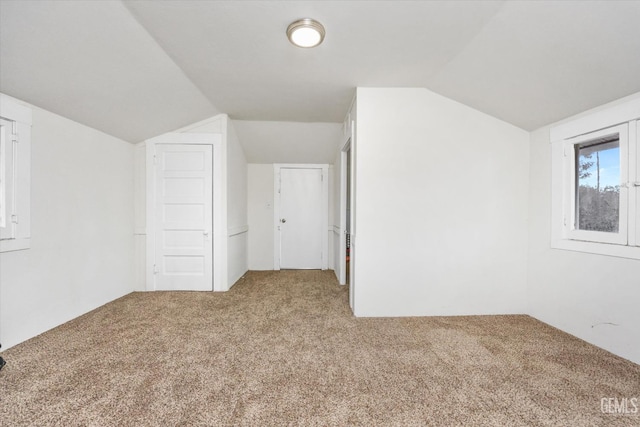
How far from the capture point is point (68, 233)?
2.72 meters

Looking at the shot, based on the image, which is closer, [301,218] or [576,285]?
[576,285]

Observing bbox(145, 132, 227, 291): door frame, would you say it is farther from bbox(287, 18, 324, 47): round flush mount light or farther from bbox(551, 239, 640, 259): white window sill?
bbox(551, 239, 640, 259): white window sill

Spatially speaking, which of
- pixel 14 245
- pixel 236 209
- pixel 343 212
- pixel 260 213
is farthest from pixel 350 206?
pixel 14 245

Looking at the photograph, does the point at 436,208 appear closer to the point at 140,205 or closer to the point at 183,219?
the point at 183,219

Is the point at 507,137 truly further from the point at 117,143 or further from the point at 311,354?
the point at 117,143

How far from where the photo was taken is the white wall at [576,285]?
6.72 ft

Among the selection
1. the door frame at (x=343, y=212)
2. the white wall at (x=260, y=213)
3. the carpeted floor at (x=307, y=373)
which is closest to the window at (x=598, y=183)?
the carpeted floor at (x=307, y=373)

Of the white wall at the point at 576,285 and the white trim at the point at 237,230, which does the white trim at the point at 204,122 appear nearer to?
the white trim at the point at 237,230

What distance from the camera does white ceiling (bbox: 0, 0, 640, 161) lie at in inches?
68.6

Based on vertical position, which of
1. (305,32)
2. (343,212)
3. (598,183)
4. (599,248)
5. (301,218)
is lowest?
(599,248)

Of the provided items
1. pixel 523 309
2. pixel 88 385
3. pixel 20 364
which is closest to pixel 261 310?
pixel 88 385

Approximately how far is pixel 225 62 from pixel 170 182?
1961 millimetres

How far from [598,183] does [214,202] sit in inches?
159

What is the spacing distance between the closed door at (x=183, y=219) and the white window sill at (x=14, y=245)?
1.43 metres
